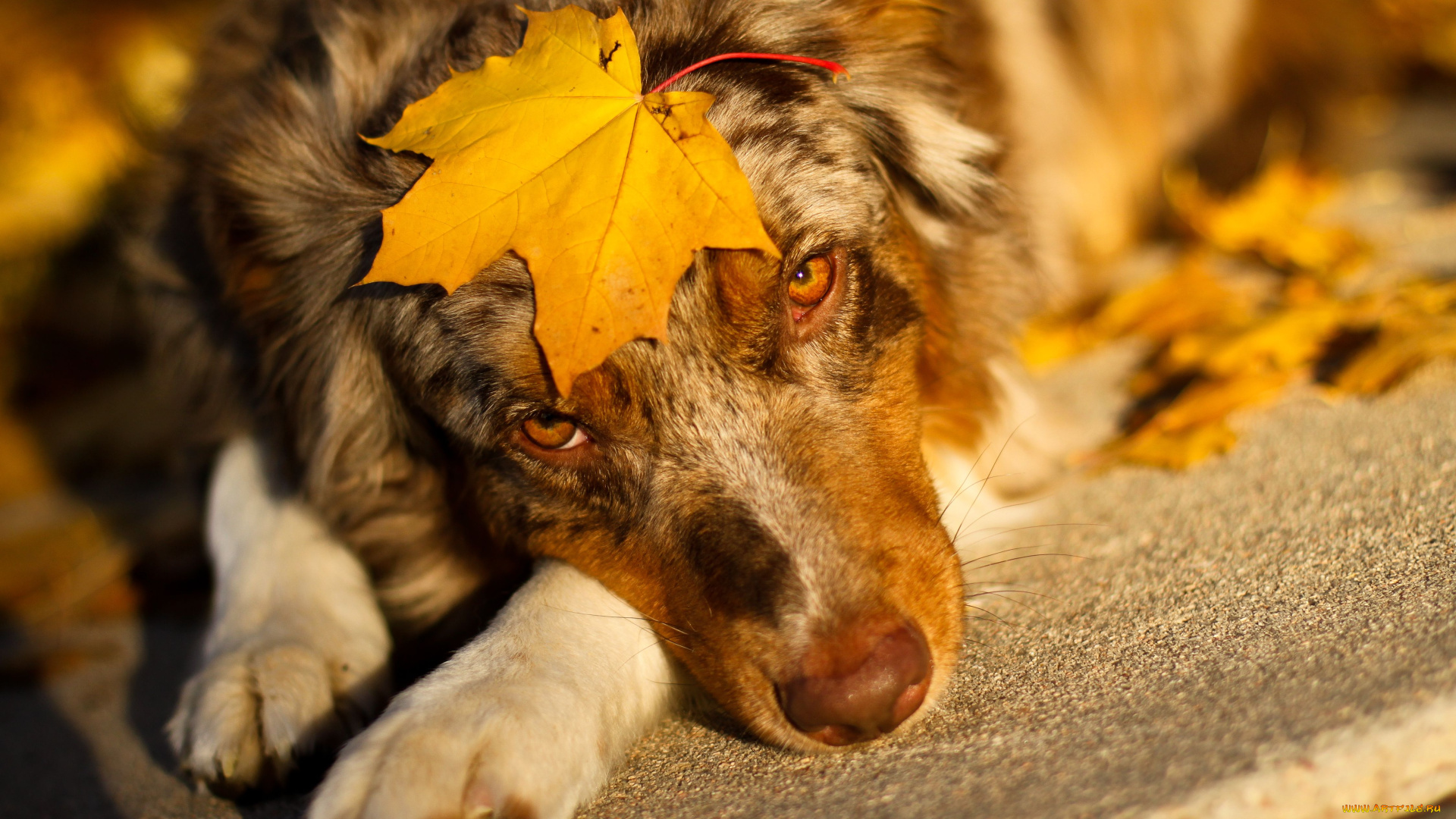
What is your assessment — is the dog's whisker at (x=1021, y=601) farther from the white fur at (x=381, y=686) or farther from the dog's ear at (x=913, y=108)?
the dog's ear at (x=913, y=108)

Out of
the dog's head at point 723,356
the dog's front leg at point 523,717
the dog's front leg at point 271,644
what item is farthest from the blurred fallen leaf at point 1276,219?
the dog's front leg at point 271,644

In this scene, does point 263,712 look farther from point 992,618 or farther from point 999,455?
point 999,455

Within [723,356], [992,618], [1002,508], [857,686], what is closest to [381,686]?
[723,356]

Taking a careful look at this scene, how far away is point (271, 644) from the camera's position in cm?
276

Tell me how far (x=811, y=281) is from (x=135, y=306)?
461 cm

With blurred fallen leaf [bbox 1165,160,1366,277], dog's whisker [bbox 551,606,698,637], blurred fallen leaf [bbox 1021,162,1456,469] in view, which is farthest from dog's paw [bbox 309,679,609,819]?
blurred fallen leaf [bbox 1165,160,1366,277]

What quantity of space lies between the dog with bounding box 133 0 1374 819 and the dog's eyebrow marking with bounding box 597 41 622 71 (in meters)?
0.22

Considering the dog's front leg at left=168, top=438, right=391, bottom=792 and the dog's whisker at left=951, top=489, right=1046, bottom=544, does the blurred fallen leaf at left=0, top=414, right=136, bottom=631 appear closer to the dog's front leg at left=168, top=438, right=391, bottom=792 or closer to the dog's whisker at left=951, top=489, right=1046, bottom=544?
the dog's front leg at left=168, top=438, right=391, bottom=792

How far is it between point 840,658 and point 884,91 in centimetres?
168

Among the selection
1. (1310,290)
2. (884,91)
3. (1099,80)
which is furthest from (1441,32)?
(884,91)

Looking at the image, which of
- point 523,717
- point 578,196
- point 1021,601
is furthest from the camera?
point 1021,601

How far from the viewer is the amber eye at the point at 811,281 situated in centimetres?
251

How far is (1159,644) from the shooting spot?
216 cm

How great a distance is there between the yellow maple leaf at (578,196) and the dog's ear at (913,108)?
2.70 ft
